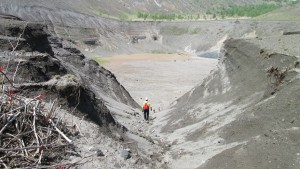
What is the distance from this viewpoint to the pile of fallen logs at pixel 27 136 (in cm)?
736

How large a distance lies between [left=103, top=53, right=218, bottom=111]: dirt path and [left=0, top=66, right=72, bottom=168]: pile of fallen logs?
19724 millimetres

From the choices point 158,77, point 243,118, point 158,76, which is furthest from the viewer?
point 158,76

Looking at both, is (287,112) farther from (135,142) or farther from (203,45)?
(203,45)

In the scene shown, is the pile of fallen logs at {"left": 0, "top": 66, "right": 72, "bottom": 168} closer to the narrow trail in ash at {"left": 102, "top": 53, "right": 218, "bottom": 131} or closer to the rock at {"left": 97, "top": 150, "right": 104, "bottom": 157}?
the rock at {"left": 97, "top": 150, "right": 104, "bottom": 157}

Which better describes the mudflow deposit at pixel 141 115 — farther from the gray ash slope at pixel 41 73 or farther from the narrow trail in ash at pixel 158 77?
the narrow trail in ash at pixel 158 77

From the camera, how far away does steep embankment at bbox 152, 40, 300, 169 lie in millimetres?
10992

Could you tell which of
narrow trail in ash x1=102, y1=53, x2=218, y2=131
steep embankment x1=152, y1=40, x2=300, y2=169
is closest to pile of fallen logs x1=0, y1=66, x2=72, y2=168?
steep embankment x1=152, y1=40, x2=300, y2=169

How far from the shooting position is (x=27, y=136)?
323 inches

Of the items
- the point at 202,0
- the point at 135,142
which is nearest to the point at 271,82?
the point at 135,142

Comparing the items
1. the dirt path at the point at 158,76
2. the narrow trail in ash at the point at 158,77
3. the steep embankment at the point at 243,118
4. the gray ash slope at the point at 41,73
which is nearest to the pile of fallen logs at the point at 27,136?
the gray ash slope at the point at 41,73

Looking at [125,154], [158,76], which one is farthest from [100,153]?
[158,76]

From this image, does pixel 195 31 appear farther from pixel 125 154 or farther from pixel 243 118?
pixel 125 154

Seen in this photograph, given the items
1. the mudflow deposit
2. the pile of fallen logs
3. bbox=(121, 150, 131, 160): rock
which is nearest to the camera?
the pile of fallen logs

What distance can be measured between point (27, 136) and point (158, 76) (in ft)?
132
